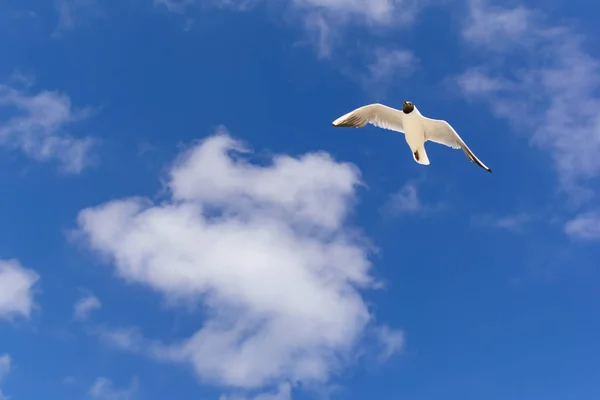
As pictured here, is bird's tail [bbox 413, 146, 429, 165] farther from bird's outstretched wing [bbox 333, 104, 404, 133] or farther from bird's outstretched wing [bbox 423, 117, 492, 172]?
bird's outstretched wing [bbox 333, 104, 404, 133]

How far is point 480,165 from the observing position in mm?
13336

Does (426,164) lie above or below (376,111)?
below

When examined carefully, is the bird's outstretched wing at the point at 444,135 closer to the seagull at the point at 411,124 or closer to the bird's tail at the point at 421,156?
the seagull at the point at 411,124

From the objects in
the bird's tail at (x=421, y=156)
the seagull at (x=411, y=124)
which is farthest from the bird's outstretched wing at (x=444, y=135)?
the bird's tail at (x=421, y=156)

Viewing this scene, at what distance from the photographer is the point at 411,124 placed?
13828mm

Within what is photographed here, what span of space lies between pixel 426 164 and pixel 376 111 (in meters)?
2.23

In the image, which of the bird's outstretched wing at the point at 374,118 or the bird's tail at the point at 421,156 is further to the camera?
the bird's outstretched wing at the point at 374,118

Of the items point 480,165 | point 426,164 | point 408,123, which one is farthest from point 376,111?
point 480,165

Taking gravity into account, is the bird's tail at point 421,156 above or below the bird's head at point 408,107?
below

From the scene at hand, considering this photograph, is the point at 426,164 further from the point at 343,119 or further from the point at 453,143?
the point at 343,119

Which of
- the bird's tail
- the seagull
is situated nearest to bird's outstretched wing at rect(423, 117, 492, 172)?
the seagull

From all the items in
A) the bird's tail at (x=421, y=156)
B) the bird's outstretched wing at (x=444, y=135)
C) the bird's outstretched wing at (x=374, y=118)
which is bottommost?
the bird's tail at (x=421, y=156)

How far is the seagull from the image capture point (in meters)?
13.6

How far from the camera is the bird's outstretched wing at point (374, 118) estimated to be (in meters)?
13.6
